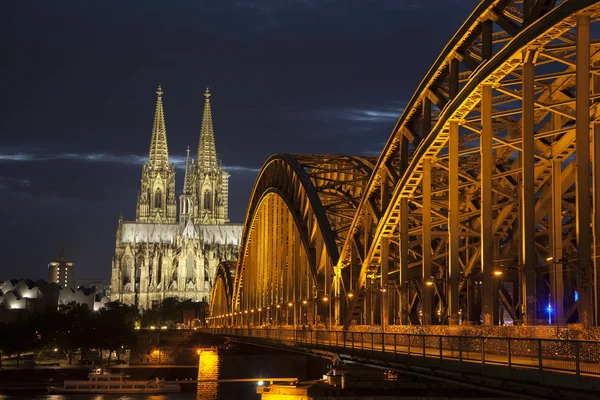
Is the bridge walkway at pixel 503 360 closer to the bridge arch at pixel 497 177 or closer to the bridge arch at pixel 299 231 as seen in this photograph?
the bridge arch at pixel 497 177

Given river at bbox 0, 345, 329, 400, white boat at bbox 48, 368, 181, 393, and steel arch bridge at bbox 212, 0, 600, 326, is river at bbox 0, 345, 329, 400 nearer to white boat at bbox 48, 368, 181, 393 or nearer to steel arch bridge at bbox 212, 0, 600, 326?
white boat at bbox 48, 368, 181, 393

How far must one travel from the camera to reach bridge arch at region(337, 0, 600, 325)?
30.8m

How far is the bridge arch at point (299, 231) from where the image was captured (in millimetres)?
66562

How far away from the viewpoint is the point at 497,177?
42.7 meters

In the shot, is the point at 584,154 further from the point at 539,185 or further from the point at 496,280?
the point at 539,185

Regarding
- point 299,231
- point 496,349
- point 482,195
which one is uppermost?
point 299,231

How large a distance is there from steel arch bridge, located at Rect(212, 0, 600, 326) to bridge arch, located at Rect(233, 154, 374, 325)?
20 cm

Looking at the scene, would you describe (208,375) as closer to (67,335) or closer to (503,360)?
(67,335)

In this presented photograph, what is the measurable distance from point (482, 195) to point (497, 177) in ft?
29.3

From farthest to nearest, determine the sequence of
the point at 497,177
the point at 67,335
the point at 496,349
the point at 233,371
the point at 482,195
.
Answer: the point at 67,335 → the point at 233,371 → the point at 497,177 → the point at 482,195 → the point at 496,349

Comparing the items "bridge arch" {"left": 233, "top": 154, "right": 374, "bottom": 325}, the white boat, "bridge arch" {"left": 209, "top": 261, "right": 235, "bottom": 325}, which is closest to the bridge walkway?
"bridge arch" {"left": 233, "top": 154, "right": 374, "bottom": 325}

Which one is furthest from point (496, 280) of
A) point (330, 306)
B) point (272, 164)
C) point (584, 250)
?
point (272, 164)

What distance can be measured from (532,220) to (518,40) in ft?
16.8

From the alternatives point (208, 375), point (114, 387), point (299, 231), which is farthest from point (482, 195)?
point (208, 375)
